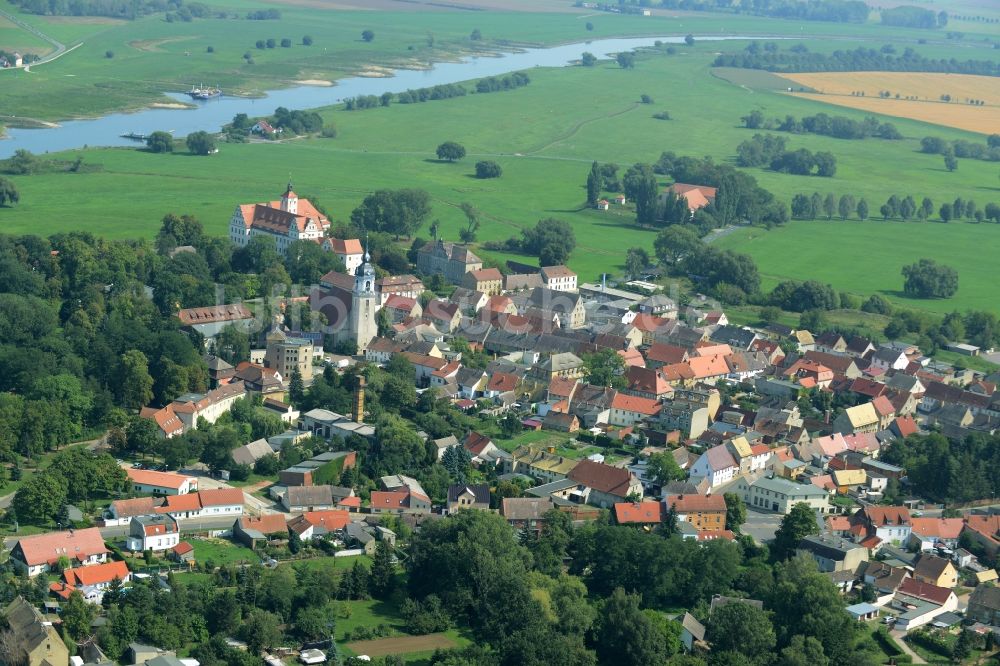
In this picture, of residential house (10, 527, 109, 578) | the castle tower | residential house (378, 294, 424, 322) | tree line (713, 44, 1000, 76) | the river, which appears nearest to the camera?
residential house (10, 527, 109, 578)

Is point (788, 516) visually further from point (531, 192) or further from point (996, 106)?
point (996, 106)

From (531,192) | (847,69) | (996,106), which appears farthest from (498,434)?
(847,69)

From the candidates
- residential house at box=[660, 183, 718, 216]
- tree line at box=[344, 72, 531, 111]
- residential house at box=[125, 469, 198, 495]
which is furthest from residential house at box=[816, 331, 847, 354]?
tree line at box=[344, 72, 531, 111]

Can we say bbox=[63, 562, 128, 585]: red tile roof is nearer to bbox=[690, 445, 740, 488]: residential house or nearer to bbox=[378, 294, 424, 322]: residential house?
bbox=[690, 445, 740, 488]: residential house

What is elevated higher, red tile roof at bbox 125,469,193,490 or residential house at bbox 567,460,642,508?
red tile roof at bbox 125,469,193,490

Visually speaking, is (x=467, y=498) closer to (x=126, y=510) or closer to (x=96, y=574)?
(x=126, y=510)
